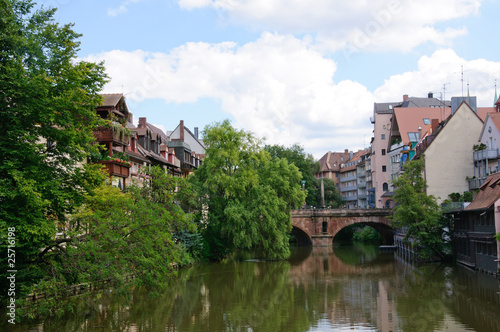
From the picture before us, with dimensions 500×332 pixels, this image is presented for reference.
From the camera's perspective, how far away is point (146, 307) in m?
28.4

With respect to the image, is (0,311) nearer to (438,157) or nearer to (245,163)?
Result: (245,163)

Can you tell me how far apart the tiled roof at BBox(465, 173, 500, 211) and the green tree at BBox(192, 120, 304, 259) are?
1651cm

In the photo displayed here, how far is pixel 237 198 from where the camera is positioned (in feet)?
167

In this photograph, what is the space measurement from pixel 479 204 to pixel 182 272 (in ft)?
73.4

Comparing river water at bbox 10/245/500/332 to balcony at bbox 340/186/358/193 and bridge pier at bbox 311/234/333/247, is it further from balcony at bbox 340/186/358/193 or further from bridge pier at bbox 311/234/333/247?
balcony at bbox 340/186/358/193

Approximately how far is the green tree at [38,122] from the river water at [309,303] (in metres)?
5.17

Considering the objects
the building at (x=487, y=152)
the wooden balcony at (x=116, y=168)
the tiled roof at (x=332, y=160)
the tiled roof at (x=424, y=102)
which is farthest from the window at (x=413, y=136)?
the tiled roof at (x=332, y=160)

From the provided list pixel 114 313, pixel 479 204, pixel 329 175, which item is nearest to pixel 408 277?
pixel 479 204

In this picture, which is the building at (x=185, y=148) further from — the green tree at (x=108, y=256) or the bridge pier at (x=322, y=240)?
the green tree at (x=108, y=256)

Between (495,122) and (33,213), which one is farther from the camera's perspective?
(495,122)

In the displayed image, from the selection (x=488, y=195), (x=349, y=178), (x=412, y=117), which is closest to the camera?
(x=488, y=195)

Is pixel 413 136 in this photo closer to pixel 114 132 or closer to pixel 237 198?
pixel 237 198

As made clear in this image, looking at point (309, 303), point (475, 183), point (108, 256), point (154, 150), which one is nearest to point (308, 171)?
point (154, 150)

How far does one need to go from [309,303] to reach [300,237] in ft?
183
